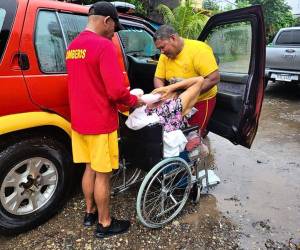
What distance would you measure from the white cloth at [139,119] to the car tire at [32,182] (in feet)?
2.24

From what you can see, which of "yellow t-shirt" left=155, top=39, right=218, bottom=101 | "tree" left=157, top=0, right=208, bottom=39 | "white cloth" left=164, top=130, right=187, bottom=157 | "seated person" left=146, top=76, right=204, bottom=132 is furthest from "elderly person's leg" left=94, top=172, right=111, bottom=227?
"tree" left=157, top=0, right=208, bottom=39

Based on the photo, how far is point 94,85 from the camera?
257 cm

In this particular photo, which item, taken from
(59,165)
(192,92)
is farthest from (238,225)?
(59,165)

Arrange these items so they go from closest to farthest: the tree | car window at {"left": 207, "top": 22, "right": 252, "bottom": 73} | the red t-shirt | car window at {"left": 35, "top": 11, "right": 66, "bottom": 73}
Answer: the red t-shirt
car window at {"left": 35, "top": 11, "right": 66, "bottom": 73}
car window at {"left": 207, "top": 22, "right": 252, "bottom": 73}
the tree

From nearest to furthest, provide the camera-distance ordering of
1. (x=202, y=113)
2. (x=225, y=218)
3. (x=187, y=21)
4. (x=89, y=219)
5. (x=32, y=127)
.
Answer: (x=32, y=127)
(x=89, y=219)
(x=225, y=218)
(x=202, y=113)
(x=187, y=21)

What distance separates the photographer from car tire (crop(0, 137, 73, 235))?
108 inches

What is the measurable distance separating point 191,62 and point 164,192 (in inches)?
49.1

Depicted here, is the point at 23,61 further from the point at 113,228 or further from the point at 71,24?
the point at 113,228

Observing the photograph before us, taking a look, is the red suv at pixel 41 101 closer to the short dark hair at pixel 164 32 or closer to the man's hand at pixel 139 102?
the short dark hair at pixel 164 32

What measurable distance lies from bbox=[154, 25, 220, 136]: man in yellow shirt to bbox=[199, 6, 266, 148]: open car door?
368mm

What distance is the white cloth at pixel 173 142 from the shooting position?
2824mm

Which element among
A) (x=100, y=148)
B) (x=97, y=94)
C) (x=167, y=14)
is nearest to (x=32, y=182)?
(x=100, y=148)

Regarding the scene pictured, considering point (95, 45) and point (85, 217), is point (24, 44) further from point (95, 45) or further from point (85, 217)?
point (85, 217)

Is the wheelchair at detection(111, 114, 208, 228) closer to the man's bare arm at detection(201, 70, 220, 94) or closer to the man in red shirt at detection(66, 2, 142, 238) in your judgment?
the man in red shirt at detection(66, 2, 142, 238)
